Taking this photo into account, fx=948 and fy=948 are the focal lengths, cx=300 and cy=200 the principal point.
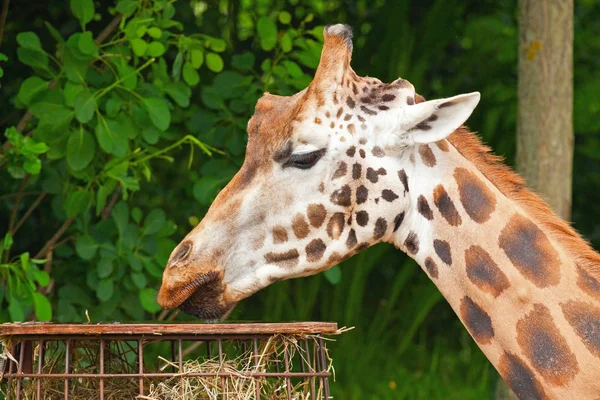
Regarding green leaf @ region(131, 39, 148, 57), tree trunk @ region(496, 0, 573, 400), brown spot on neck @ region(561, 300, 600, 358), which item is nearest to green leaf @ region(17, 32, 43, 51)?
green leaf @ region(131, 39, 148, 57)

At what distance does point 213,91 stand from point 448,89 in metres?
2.03

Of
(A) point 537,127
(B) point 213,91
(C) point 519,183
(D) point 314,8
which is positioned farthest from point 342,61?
(D) point 314,8

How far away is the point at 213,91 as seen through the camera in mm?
4492

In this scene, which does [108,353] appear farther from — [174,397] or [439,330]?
[439,330]

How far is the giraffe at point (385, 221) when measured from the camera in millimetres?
2701

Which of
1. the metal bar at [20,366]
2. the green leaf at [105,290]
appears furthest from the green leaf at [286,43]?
the metal bar at [20,366]

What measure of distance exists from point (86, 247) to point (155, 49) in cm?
94

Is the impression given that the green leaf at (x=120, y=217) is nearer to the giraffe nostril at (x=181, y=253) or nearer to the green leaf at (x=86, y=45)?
the green leaf at (x=86, y=45)

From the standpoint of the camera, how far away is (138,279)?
4207mm

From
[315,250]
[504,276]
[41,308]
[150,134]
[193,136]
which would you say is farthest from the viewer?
[193,136]

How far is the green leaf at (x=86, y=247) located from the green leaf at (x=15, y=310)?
1.31 ft

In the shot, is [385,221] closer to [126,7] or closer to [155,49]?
[155,49]

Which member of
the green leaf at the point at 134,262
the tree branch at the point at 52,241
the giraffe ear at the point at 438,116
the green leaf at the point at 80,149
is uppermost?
the green leaf at the point at 80,149

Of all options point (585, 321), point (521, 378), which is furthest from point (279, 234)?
point (585, 321)
